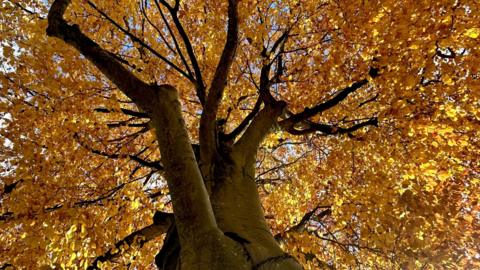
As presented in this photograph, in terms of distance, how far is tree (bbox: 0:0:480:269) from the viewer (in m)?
3.39

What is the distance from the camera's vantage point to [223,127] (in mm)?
6738

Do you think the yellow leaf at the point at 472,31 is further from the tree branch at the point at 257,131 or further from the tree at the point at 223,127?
the tree branch at the point at 257,131

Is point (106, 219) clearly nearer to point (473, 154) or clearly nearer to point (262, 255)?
point (262, 255)

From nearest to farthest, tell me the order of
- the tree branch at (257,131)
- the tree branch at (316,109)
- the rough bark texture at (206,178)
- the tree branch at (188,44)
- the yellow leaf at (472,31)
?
1. the rough bark texture at (206,178)
2. the yellow leaf at (472,31)
3. the tree branch at (257,131)
4. the tree branch at (188,44)
5. the tree branch at (316,109)

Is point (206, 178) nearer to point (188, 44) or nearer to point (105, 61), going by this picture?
point (105, 61)

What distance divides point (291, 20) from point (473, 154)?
211 inches

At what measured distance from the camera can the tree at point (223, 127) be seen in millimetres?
3389

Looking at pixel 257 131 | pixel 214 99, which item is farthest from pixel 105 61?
pixel 257 131

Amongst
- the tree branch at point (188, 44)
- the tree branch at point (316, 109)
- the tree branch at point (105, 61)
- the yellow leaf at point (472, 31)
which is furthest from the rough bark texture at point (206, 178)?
the yellow leaf at point (472, 31)

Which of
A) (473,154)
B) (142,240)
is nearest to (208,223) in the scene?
(142,240)

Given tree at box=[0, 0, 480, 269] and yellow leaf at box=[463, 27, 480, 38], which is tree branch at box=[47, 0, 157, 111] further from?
yellow leaf at box=[463, 27, 480, 38]

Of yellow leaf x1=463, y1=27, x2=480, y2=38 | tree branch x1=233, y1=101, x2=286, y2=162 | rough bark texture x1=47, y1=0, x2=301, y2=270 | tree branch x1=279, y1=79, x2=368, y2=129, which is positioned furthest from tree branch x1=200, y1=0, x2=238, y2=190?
yellow leaf x1=463, y1=27, x2=480, y2=38

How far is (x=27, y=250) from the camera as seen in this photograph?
628 cm

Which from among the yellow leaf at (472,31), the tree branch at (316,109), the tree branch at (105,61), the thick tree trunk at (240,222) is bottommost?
the thick tree trunk at (240,222)
